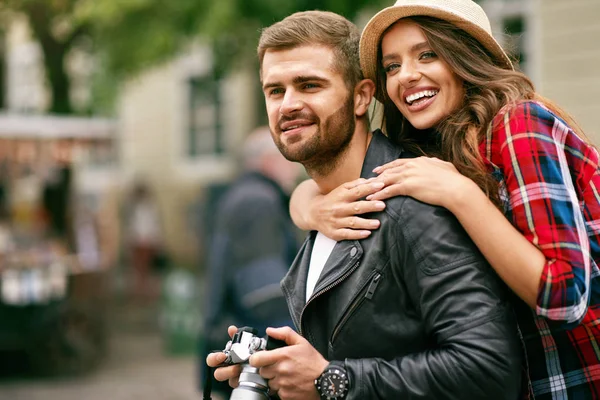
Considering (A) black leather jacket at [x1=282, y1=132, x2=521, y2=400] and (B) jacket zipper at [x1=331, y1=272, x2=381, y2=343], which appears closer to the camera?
(A) black leather jacket at [x1=282, y1=132, x2=521, y2=400]

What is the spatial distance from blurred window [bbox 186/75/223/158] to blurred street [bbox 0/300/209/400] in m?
7.24

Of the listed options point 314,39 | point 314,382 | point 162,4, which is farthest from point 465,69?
point 162,4

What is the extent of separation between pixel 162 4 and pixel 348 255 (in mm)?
7168

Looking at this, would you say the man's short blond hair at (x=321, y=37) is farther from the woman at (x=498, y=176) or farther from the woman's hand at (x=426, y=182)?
the woman's hand at (x=426, y=182)

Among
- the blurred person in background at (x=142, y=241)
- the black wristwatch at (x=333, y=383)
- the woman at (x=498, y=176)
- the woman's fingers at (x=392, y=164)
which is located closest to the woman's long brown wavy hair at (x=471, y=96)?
the woman at (x=498, y=176)

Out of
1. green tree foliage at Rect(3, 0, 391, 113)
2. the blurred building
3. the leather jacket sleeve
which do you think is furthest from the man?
the blurred building

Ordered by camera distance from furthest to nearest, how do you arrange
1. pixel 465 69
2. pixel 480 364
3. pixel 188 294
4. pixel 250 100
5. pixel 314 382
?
pixel 250 100 → pixel 188 294 → pixel 465 69 → pixel 314 382 → pixel 480 364

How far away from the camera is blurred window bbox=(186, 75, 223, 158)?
1712 centimetres

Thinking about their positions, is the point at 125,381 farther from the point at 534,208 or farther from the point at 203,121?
the point at 203,121

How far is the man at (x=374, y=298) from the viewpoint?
193cm

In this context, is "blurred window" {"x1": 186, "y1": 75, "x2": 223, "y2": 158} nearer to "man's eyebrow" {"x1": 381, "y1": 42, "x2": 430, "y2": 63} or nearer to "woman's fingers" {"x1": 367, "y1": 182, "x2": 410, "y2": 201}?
"man's eyebrow" {"x1": 381, "y1": 42, "x2": 430, "y2": 63}

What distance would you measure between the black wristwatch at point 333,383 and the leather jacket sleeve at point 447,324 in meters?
0.02

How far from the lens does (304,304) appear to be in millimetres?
2297

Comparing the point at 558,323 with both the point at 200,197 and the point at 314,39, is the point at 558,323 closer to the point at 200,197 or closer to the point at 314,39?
the point at 314,39
